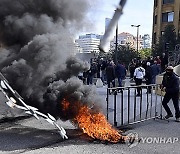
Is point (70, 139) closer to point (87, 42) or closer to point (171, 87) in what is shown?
point (171, 87)

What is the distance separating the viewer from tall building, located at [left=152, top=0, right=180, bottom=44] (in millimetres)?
47562

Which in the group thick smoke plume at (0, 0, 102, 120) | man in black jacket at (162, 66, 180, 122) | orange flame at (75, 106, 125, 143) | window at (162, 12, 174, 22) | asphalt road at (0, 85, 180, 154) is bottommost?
asphalt road at (0, 85, 180, 154)

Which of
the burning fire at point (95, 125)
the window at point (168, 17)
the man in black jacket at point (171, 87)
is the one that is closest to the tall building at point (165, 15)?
the window at point (168, 17)

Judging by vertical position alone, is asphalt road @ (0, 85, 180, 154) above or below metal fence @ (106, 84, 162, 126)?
below

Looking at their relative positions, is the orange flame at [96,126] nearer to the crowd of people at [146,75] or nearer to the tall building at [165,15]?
the crowd of people at [146,75]

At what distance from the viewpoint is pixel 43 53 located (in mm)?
7461

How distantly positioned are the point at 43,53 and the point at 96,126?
2163mm

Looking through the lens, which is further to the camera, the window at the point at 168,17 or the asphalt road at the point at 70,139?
the window at the point at 168,17

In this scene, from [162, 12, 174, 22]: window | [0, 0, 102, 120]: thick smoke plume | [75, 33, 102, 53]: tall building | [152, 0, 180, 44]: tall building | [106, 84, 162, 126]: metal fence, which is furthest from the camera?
[162, 12, 174, 22]: window

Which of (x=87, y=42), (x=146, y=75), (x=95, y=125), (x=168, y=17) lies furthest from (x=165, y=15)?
(x=95, y=125)

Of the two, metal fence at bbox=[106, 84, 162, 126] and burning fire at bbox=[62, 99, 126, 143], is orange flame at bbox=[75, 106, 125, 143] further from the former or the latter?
metal fence at bbox=[106, 84, 162, 126]

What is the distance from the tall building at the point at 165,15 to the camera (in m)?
47.6

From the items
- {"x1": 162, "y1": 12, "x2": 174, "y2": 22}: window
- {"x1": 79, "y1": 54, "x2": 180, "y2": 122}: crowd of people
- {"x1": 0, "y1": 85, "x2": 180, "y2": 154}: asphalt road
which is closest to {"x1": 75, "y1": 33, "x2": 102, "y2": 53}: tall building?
{"x1": 79, "y1": 54, "x2": 180, "y2": 122}: crowd of people

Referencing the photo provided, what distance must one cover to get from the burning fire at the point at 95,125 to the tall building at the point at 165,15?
41.8 metres
